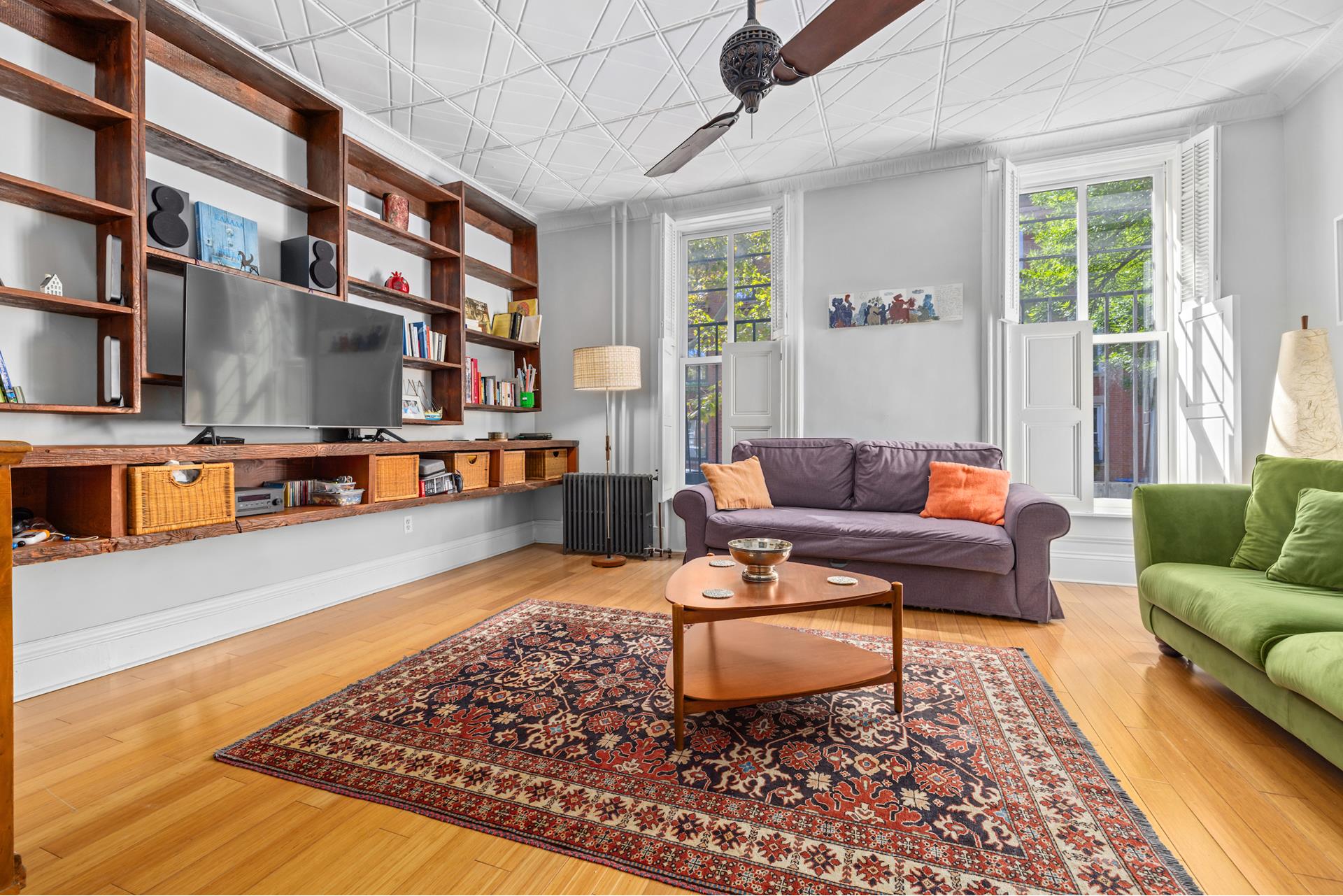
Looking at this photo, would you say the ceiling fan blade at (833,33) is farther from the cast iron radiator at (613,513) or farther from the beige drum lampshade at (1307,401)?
the cast iron radiator at (613,513)

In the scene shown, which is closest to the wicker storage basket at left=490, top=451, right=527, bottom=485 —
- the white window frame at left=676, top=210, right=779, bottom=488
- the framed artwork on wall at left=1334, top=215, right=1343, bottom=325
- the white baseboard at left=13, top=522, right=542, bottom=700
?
the white baseboard at left=13, top=522, right=542, bottom=700

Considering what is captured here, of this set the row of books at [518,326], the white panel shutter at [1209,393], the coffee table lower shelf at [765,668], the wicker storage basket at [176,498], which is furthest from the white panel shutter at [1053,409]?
the wicker storage basket at [176,498]

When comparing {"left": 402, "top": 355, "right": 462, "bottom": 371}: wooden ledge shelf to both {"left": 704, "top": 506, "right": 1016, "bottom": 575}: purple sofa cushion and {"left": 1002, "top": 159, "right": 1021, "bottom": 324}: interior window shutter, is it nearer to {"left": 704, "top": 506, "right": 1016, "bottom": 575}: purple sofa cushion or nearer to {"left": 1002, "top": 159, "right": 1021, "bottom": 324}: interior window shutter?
{"left": 704, "top": 506, "right": 1016, "bottom": 575}: purple sofa cushion

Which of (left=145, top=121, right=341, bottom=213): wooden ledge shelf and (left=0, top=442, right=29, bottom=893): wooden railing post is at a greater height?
(left=145, top=121, right=341, bottom=213): wooden ledge shelf

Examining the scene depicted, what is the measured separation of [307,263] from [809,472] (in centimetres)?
322

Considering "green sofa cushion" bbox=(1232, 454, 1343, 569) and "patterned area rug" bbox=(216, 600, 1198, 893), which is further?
"green sofa cushion" bbox=(1232, 454, 1343, 569)

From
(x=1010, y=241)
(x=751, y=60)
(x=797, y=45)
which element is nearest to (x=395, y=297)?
(x=751, y=60)

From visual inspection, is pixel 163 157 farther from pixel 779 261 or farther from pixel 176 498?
pixel 779 261

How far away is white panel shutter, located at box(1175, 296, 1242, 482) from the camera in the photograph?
137 inches

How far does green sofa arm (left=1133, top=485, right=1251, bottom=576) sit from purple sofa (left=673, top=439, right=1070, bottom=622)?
394 millimetres

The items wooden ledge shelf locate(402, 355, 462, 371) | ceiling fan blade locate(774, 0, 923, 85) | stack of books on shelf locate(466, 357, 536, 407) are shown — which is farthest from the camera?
stack of books on shelf locate(466, 357, 536, 407)

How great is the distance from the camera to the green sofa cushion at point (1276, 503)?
2273mm

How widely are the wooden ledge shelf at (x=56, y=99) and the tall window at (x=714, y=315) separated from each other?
11.9 feet

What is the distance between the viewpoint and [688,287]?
16.8ft
